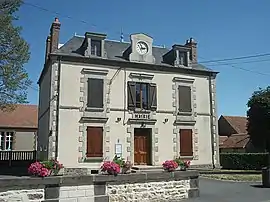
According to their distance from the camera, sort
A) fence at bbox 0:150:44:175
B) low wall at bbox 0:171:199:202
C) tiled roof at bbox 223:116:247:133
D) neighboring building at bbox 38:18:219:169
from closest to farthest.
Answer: low wall at bbox 0:171:199:202, neighboring building at bbox 38:18:219:169, fence at bbox 0:150:44:175, tiled roof at bbox 223:116:247:133

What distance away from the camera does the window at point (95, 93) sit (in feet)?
59.9

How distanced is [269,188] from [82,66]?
11581mm

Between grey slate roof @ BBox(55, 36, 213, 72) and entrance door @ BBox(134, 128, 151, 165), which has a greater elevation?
grey slate roof @ BBox(55, 36, 213, 72)

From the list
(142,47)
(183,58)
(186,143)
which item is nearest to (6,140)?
(142,47)

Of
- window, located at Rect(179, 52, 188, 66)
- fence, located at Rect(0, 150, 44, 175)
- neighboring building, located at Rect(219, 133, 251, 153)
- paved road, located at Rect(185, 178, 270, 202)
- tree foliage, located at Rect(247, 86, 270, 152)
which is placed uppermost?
window, located at Rect(179, 52, 188, 66)

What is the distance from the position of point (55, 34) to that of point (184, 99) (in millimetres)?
9032

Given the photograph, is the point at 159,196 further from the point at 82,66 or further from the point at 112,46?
the point at 112,46

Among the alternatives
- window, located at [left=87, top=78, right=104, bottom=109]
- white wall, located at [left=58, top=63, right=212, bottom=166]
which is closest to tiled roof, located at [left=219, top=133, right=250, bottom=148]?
white wall, located at [left=58, top=63, right=212, bottom=166]

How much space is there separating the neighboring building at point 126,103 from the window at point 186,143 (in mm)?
62

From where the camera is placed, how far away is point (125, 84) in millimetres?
19234

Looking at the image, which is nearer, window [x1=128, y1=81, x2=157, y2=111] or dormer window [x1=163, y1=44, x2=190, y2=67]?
window [x1=128, y1=81, x2=157, y2=111]

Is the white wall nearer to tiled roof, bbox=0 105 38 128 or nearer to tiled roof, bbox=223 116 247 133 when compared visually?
tiled roof, bbox=0 105 38 128

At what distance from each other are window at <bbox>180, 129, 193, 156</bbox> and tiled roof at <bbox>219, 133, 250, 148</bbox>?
36.4ft

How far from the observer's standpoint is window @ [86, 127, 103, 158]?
1778 centimetres
